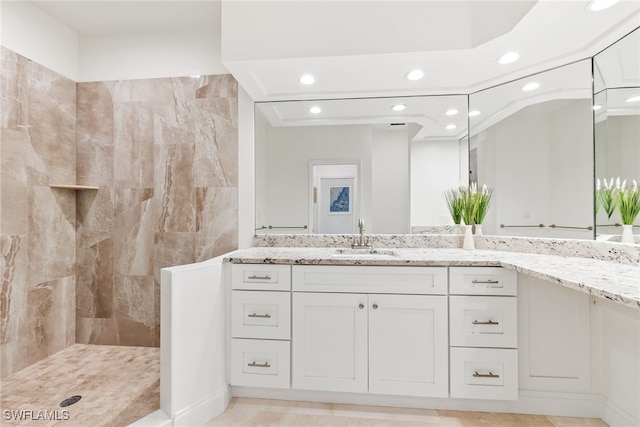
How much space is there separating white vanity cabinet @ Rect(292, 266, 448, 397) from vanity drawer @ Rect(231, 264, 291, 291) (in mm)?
62

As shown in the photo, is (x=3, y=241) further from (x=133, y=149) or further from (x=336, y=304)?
(x=336, y=304)

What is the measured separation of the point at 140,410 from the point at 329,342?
1118 millimetres

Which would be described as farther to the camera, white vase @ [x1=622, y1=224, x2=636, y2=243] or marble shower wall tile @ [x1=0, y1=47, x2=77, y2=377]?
marble shower wall tile @ [x1=0, y1=47, x2=77, y2=377]

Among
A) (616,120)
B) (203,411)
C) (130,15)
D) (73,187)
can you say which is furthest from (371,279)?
(130,15)

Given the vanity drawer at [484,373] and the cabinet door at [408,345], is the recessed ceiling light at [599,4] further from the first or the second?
the vanity drawer at [484,373]

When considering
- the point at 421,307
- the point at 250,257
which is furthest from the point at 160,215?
the point at 421,307

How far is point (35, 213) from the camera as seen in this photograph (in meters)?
2.22

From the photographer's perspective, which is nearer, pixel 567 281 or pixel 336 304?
pixel 567 281

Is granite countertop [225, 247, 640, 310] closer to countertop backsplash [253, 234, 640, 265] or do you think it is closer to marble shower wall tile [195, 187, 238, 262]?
countertop backsplash [253, 234, 640, 265]

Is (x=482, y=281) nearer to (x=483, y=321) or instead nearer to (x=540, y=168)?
(x=483, y=321)

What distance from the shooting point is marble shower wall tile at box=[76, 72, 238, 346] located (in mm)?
2439

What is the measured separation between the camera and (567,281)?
4.07 ft

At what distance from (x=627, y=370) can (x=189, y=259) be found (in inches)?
110

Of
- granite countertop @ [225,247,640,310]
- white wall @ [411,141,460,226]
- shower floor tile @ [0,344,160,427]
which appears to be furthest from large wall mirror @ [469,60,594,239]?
shower floor tile @ [0,344,160,427]
